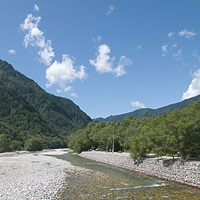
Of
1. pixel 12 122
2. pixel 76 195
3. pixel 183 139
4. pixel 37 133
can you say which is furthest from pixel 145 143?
pixel 12 122

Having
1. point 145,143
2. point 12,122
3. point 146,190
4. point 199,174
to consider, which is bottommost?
point 146,190

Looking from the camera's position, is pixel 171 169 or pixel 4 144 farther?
pixel 4 144

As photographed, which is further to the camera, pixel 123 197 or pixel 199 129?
pixel 199 129

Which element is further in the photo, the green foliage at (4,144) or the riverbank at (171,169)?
the green foliage at (4,144)

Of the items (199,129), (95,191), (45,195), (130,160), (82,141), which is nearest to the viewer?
(45,195)

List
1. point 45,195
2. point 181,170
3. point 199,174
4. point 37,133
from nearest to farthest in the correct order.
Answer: point 45,195 < point 199,174 < point 181,170 < point 37,133

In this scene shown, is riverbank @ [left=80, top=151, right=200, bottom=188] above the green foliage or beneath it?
beneath

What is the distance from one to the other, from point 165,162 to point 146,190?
426 inches

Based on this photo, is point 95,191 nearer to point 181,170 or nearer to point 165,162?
point 181,170

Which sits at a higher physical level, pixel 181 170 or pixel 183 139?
pixel 183 139

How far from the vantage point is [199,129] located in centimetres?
2850

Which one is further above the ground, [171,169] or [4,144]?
[4,144]

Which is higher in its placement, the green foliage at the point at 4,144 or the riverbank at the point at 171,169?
the green foliage at the point at 4,144

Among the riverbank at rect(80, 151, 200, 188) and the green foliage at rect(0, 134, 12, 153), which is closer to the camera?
the riverbank at rect(80, 151, 200, 188)
